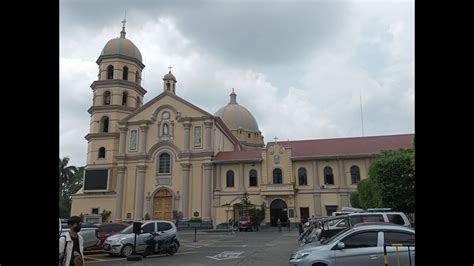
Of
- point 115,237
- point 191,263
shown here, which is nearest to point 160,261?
point 191,263

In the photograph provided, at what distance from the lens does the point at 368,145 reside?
1629 inches

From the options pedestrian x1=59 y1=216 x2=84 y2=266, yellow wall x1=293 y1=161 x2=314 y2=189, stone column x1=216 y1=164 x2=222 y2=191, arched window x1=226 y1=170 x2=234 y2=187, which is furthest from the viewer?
arched window x1=226 y1=170 x2=234 y2=187

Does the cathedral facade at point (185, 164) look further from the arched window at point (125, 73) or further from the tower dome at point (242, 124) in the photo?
the tower dome at point (242, 124)

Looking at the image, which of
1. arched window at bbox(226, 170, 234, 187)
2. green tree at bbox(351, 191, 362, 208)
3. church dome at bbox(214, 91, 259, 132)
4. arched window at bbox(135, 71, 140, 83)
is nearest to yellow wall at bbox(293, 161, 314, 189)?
green tree at bbox(351, 191, 362, 208)

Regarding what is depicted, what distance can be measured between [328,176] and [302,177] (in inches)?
113

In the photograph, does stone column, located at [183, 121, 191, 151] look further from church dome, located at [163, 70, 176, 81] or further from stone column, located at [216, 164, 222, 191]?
church dome, located at [163, 70, 176, 81]

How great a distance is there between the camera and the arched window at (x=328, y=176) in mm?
40625

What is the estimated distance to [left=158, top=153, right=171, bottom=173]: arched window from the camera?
143 feet

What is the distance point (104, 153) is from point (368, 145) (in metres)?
32.2

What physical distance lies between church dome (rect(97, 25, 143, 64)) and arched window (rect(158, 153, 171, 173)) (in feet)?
45.8

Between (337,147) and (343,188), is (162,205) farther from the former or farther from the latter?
(337,147)

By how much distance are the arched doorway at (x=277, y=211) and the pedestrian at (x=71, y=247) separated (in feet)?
114

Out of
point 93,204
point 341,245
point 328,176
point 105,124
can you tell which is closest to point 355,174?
point 328,176
